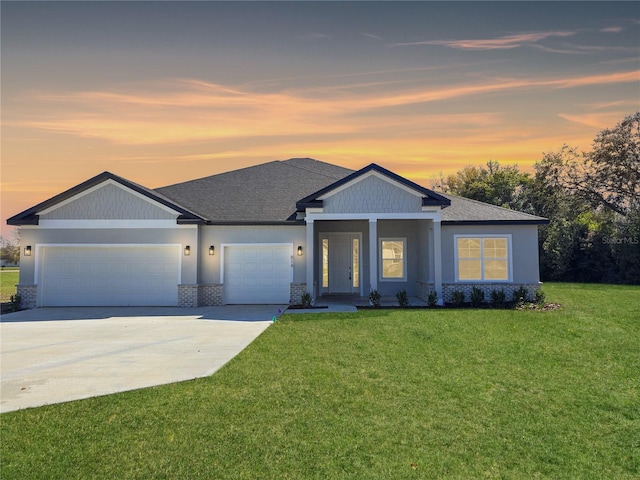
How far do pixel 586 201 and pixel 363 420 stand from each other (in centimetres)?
3504

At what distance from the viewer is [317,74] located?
14172mm

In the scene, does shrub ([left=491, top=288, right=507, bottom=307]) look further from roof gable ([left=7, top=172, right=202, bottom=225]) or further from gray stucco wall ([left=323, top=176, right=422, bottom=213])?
roof gable ([left=7, top=172, right=202, bottom=225])

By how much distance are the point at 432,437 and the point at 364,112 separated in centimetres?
1328

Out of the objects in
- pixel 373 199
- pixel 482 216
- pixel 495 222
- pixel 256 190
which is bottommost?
pixel 495 222

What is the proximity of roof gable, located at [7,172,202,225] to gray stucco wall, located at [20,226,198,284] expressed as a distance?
0.44m

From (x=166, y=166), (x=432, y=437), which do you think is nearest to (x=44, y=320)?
(x=166, y=166)

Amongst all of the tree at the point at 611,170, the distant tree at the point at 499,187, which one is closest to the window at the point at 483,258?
the tree at the point at 611,170

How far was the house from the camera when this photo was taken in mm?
15070

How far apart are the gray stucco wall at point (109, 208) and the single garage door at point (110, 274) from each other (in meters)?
1.11

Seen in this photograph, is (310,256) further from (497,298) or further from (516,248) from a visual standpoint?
(516,248)

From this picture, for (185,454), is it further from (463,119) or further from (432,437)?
(463,119)

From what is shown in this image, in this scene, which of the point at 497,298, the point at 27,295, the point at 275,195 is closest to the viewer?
the point at 497,298

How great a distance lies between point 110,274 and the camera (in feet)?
50.1

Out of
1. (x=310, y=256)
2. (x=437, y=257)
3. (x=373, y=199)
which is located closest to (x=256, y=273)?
(x=310, y=256)
